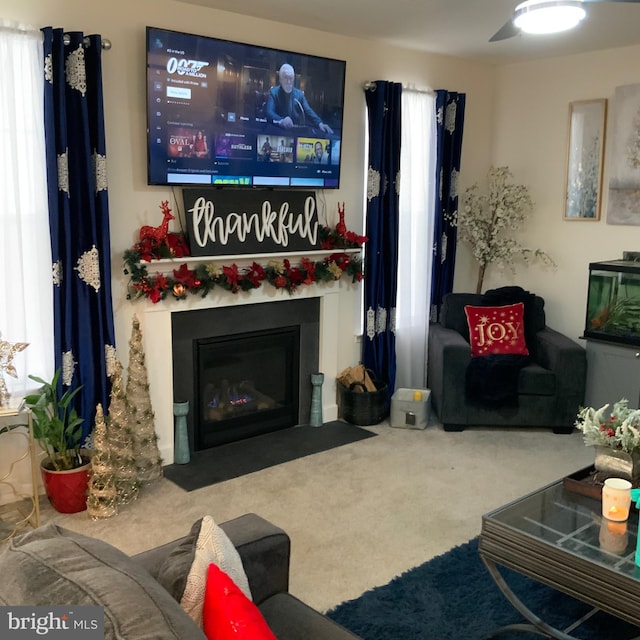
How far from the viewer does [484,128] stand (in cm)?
554

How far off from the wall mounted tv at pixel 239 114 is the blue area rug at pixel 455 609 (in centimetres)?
236

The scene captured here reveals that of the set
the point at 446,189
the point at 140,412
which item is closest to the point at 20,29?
the point at 140,412

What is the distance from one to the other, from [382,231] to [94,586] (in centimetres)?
381

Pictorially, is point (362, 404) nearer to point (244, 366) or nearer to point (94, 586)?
point (244, 366)

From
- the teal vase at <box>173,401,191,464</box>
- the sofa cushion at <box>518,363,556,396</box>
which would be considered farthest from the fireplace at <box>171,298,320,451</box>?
the sofa cushion at <box>518,363,556,396</box>

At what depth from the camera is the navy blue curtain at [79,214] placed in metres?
3.36

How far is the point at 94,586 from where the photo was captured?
4.25 feet

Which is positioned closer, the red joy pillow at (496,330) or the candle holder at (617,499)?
the candle holder at (617,499)

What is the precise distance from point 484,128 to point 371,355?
205cm

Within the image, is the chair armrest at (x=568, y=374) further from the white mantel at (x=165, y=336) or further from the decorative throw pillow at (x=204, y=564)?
the decorative throw pillow at (x=204, y=564)

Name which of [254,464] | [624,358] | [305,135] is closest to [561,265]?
[624,358]

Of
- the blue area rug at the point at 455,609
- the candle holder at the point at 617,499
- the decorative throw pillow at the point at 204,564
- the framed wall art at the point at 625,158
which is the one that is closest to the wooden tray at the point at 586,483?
the candle holder at the point at 617,499

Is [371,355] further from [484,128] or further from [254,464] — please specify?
[484,128]

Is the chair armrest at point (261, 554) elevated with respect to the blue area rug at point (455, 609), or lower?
elevated
